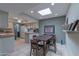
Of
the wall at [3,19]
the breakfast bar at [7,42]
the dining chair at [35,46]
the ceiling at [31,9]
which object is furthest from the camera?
the wall at [3,19]

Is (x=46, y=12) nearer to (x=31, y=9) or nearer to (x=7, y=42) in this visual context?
(x=31, y=9)

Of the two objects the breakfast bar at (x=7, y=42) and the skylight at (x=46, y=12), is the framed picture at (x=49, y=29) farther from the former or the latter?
the breakfast bar at (x=7, y=42)

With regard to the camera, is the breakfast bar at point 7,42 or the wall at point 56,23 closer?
the wall at point 56,23

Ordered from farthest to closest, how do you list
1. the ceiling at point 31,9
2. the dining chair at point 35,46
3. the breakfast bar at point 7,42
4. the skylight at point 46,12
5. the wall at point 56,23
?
the breakfast bar at point 7,42 < the dining chair at point 35,46 < the skylight at point 46,12 < the wall at point 56,23 < the ceiling at point 31,9

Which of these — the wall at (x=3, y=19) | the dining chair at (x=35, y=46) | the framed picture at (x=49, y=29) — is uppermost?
the wall at (x=3, y=19)

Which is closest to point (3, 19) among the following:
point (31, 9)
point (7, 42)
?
point (7, 42)

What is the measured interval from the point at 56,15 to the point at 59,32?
1.55ft

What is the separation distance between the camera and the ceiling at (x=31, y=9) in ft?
8.18

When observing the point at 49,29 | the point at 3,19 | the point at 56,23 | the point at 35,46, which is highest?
the point at 3,19

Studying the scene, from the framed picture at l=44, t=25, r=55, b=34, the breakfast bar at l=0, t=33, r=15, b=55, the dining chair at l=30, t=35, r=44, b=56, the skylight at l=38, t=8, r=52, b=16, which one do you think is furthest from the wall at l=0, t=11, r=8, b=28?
the framed picture at l=44, t=25, r=55, b=34

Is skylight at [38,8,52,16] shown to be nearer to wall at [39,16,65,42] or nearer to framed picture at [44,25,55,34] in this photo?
wall at [39,16,65,42]

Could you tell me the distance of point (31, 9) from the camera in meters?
3.55

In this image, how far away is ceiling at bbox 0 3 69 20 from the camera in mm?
2494

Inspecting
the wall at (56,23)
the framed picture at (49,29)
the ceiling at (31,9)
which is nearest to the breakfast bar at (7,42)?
the ceiling at (31,9)
